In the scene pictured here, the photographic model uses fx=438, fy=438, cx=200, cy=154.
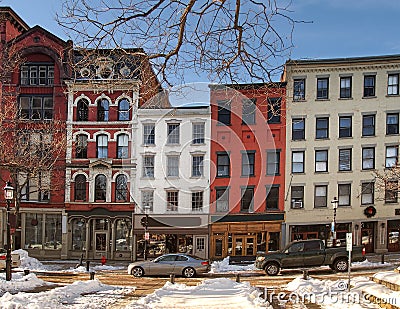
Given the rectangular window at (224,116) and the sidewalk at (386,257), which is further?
the rectangular window at (224,116)

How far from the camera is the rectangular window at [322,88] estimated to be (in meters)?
31.8

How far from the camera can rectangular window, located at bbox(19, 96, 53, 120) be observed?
32.8 metres

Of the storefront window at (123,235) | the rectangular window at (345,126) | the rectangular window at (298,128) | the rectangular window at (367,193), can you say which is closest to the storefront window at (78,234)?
the storefront window at (123,235)

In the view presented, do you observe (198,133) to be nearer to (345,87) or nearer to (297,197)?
(297,197)

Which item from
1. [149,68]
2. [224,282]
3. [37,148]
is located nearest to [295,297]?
[224,282]

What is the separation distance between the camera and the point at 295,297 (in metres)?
13.8

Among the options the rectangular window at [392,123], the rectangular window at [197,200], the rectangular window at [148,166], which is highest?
the rectangular window at [392,123]

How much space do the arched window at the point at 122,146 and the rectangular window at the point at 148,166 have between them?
4.94 feet

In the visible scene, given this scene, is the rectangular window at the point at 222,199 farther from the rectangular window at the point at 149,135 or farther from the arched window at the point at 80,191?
the arched window at the point at 80,191

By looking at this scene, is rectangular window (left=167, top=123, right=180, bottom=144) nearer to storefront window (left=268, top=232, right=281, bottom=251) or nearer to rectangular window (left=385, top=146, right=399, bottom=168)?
storefront window (left=268, top=232, right=281, bottom=251)

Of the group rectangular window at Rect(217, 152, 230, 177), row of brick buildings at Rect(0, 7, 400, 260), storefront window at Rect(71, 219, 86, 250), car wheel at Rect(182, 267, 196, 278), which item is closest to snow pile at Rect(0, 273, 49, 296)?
car wheel at Rect(182, 267, 196, 278)

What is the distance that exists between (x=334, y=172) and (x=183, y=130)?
37.4ft

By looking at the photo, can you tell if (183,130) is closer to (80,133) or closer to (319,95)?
(80,133)

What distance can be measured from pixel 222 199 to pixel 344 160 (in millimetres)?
9290
